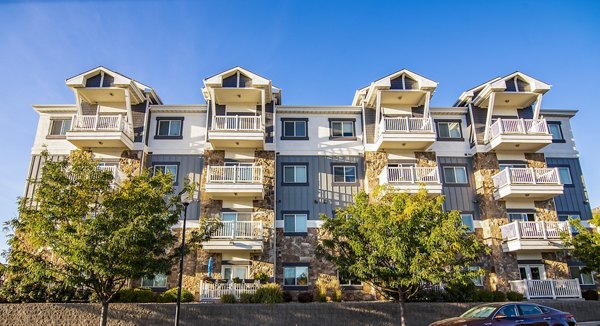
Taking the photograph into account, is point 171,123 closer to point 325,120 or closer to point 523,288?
point 325,120

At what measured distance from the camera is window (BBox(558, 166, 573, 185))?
85.7 ft

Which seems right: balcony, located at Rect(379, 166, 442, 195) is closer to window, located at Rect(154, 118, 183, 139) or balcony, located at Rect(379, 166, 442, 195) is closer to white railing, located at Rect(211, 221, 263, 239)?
white railing, located at Rect(211, 221, 263, 239)

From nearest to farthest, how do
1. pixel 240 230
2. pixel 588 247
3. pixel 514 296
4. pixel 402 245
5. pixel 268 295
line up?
pixel 402 245
pixel 268 295
pixel 588 247
pixel 514 296
pixel 240 230

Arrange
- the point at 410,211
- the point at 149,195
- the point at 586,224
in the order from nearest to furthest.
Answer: the point at 149,195, the point at 410,211, the point at 586,224

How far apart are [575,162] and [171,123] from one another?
24812 millimetres

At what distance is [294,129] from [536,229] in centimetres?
1447

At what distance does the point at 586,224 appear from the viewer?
2494cm

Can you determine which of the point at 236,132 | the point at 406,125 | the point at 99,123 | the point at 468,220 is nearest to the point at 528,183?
the point at 468,220

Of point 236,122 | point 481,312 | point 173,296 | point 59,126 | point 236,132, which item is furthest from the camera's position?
point 59,126

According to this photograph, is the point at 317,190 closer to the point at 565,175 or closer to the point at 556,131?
the point at 565,175

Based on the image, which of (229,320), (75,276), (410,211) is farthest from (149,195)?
(410,211)

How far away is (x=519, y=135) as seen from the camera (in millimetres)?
24594

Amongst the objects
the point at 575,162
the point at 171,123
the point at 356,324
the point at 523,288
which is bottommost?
the point at 356,324

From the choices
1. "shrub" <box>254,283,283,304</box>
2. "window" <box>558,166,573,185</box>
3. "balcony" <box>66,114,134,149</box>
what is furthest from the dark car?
"balcony" <box>66,114,134,149</box>
